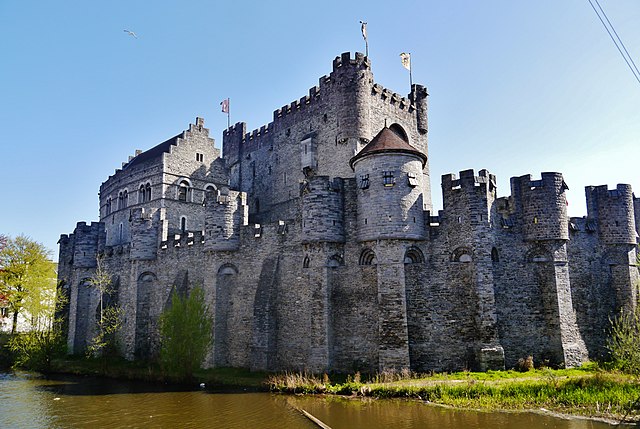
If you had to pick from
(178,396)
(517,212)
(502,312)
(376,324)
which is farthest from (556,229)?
(178,396)

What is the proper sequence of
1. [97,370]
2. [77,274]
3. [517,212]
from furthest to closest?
[77,274]
[97,370]
[517,212]

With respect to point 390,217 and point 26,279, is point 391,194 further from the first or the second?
point 26,279

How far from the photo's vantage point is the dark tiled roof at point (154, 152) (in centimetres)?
4256

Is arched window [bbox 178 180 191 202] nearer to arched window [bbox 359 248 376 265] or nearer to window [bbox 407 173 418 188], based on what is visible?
arched window [bbox 359 248 376 265]

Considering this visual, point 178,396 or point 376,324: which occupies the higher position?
point 376,324

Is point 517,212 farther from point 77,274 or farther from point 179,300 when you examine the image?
point 77,274

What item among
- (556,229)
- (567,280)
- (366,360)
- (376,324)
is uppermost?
(556,229)

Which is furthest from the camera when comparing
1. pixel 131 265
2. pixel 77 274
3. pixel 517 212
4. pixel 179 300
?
pixel 77 274

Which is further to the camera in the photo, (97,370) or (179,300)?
(97,370)

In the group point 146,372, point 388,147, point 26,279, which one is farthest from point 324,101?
point 26,279

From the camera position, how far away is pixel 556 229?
23250 mm

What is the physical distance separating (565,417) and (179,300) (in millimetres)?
19112

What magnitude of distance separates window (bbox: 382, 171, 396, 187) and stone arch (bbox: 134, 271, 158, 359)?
58.5 ft

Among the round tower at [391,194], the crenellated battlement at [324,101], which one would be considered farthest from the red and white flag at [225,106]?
the round tower at [391,194]
